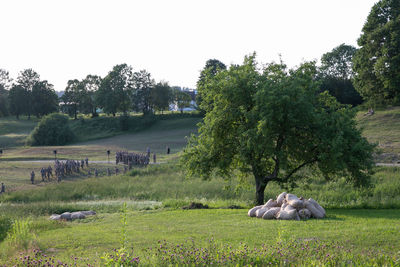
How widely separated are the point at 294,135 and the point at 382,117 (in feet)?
151

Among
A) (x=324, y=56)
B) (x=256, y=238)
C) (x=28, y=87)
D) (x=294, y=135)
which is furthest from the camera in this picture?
(x=28, y=87)

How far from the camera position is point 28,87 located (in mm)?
140125

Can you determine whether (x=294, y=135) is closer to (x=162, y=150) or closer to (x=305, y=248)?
(x=305, y=248)

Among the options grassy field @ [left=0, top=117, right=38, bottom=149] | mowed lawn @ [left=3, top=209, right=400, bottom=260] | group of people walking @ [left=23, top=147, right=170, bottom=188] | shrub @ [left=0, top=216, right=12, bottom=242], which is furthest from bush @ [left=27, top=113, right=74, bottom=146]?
shrub @ [left=0, top=216, right=12, bottom=242]

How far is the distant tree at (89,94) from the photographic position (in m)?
134

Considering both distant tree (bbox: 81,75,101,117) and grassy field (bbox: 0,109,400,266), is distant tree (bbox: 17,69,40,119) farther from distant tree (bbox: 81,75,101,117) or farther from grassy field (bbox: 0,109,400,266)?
grassy field (bbox: 0,109,400,266)

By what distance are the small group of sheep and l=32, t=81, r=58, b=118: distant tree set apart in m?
129

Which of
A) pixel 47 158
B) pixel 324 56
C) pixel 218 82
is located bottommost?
pixel 47 158

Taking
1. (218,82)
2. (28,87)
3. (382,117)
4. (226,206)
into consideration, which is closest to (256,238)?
(226,206)

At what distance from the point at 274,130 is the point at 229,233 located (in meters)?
9.75

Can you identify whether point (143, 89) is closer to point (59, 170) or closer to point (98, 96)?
point (98, 96)

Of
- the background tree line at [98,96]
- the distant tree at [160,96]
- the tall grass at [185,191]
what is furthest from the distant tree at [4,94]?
the tall grass at [185,191]

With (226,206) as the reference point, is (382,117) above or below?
above

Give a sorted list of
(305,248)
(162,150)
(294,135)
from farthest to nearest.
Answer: (162,150) → (294,135) → (305,248)
